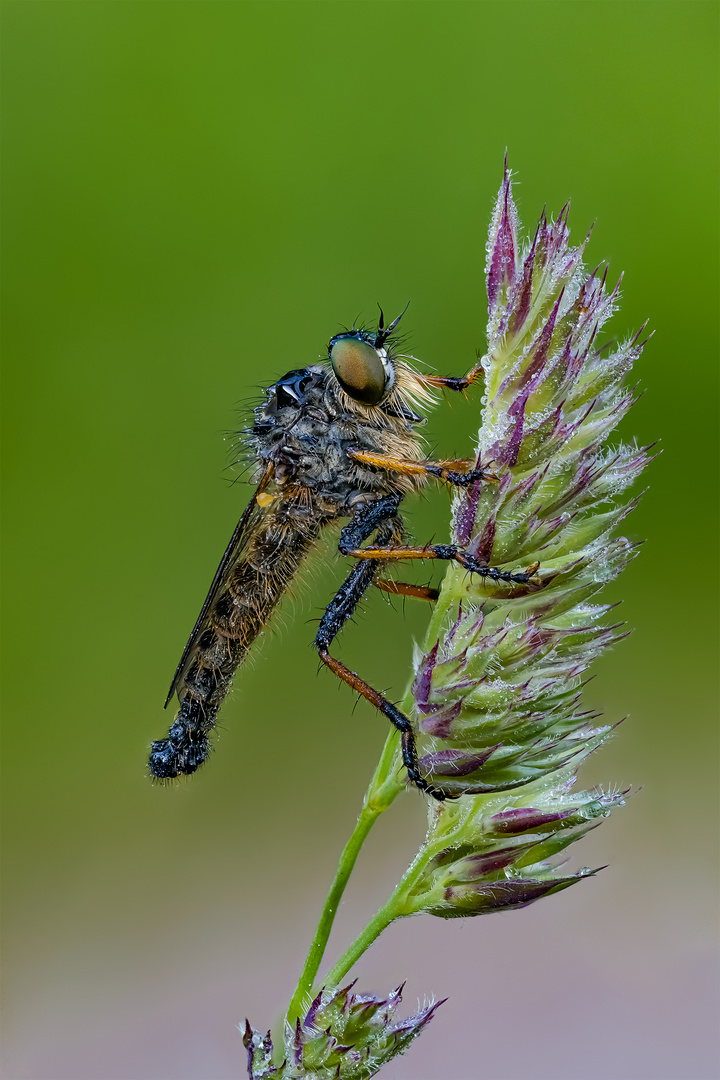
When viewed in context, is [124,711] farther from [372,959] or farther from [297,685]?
[372,959]

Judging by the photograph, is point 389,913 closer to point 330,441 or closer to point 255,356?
point 330,441

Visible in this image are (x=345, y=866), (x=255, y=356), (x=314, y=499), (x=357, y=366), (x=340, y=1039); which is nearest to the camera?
(x=340, y=1039)

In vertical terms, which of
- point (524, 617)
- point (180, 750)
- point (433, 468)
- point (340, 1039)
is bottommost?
point (340, 1039)

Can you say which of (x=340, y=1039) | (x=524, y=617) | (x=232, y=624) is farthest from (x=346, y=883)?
(x=232, y=624)

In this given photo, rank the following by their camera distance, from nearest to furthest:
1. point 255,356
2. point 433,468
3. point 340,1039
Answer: point 340,1039 → point 433,468 → point 255,356

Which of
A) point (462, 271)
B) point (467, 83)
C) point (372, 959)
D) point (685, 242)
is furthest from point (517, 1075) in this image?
point (467, 83)

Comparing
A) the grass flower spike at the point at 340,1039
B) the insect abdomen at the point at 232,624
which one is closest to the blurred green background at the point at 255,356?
the insect abdomen at the point at 232,624

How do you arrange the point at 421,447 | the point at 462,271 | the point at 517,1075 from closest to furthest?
the point at 421,447, the point at 517,1075, the point at 462,271

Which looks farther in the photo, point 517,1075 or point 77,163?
point 77,163
